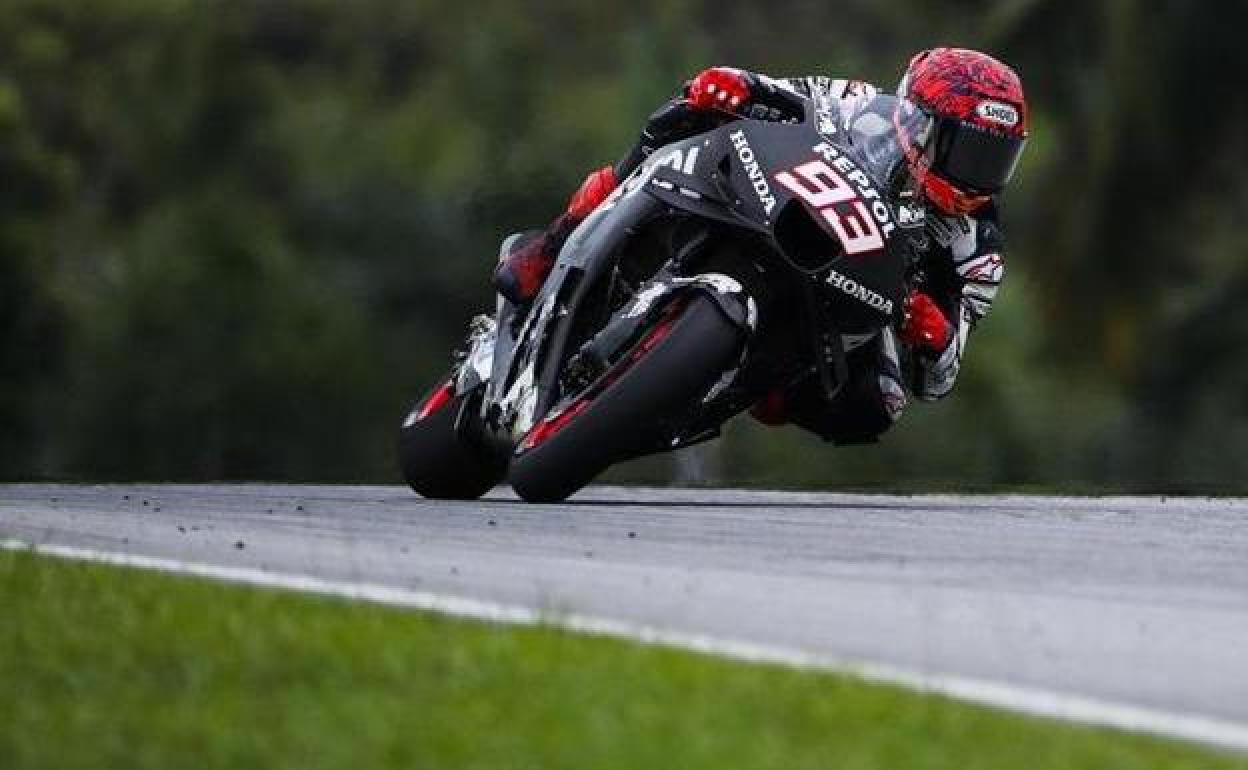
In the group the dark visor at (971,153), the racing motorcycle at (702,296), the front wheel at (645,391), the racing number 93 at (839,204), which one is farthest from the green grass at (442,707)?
the dark visor at (971,153)

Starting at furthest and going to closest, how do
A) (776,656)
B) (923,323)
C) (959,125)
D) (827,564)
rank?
(923,323) → (959,125) → (827,564) → (776,656)

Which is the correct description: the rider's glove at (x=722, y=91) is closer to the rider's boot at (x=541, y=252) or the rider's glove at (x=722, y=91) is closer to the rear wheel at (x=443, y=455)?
the rider's boot at (x=541, y=252)

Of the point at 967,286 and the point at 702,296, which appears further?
the point at 967,286

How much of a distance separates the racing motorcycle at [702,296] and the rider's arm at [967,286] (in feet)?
1.48

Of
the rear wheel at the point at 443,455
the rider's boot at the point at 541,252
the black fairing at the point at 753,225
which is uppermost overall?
the black fairing at the point at 753,225

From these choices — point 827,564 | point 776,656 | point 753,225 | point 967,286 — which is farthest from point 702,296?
point 776,656

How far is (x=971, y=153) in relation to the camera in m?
11.8

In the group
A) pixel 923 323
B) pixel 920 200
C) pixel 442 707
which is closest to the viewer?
pixel 442 707

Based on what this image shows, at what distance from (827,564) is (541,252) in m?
3.37

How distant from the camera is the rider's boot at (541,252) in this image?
1227 cm

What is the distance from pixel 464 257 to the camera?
27109 mm

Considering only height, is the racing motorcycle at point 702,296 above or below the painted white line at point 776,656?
below

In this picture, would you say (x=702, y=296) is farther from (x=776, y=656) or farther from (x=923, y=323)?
(x=776, y=656)

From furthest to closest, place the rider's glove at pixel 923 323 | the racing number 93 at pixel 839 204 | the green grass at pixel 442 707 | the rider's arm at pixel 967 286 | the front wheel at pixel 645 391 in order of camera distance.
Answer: the rider's arm at pixel 967 286
the rider's glove at pixel 923 323
the racing number 93 at pixel 839 204
the front wheel at pixel 645 391
the green grass at pixel 442 707
